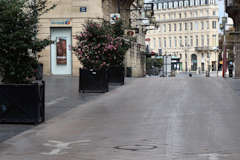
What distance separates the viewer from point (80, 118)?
12.2 meters

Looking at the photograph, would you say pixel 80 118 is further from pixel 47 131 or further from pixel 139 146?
pixel 139 146

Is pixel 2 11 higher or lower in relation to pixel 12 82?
higher

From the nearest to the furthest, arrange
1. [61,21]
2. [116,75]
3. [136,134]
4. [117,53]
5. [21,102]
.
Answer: [136,134] < [21,102] < [117,53] < [116,75] < [61,21]

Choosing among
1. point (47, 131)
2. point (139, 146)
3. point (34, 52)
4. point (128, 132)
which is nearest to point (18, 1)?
point (34, 52)

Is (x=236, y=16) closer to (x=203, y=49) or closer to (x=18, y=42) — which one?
(x=18, y=42)

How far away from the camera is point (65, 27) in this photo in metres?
35.9

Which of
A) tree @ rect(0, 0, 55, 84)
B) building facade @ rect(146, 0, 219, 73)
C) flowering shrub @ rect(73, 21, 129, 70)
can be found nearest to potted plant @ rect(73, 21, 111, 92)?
flowering shrub @ rect(73, 21, 129, 70)

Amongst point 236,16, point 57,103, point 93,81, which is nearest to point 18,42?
point 57,103

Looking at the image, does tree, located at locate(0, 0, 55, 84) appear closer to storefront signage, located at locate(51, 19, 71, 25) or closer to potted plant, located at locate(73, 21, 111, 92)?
potted plant, located at locate(73, 21, 111, 92)

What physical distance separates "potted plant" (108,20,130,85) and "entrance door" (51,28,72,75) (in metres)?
10.6

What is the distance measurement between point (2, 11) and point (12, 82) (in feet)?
5.16

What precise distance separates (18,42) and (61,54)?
25.1m

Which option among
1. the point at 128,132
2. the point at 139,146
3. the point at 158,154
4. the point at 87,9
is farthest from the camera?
the point at 87,9

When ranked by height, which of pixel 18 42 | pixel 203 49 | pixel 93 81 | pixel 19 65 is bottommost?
pixel 93 81
